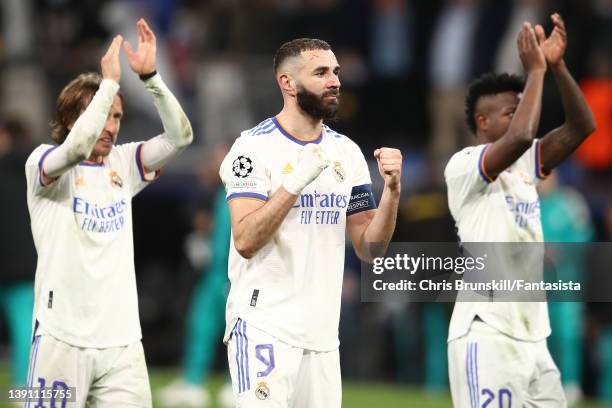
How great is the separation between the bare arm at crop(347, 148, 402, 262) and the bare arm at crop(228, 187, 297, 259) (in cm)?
64

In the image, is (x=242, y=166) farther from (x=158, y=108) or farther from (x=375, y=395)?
(x=375, y=395)

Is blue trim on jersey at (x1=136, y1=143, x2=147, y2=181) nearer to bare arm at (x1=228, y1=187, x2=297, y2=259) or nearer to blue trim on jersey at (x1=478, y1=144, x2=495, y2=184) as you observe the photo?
bare arm at (x1=228, y1=187, x2=297, y2=259)

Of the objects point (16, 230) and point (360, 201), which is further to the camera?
point (16, 230)

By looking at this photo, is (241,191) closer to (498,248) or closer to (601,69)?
(498,248)

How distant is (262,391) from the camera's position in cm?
676

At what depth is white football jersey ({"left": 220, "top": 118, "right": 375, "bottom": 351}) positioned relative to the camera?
6.93 m

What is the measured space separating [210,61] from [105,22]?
6.02ft

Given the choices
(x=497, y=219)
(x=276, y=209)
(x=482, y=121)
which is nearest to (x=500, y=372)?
(x=497, y=219)

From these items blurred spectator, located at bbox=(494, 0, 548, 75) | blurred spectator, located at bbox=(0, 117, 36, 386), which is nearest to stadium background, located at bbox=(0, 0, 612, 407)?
blurred spectator, located at bbox=(494, 0, 548, 75)

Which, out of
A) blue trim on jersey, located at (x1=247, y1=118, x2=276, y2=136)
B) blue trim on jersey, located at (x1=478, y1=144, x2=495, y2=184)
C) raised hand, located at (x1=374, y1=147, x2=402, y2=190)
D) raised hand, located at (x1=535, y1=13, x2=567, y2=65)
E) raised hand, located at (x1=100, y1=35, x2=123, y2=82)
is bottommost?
raised hand, located at (x1=374, y1=147, x2=402, y2=190)

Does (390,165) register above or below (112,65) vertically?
below

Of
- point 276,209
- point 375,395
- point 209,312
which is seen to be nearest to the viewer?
point 276,209

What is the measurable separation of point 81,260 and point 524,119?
3.03 m

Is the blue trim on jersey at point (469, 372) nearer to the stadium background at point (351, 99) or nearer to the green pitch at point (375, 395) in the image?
the green pitch at point (375, 395)
